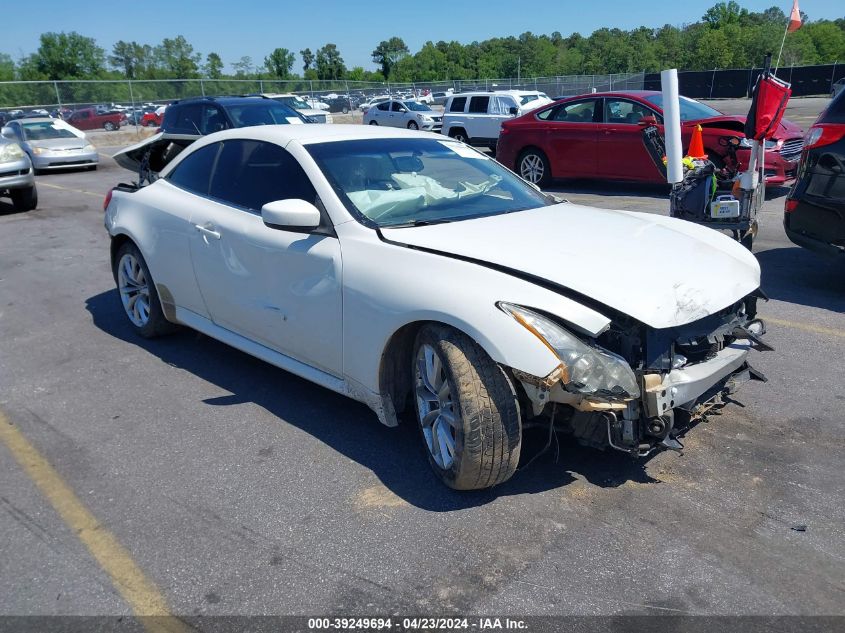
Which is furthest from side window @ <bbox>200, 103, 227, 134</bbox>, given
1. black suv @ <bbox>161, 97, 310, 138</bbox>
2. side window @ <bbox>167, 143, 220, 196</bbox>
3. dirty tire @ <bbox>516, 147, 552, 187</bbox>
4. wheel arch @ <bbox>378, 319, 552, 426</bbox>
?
wheel arch @ <bbox>378, 319, 552, 426</bbox>

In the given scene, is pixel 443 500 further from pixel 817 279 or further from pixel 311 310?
pixel 817 279

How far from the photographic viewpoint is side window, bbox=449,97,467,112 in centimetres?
2066

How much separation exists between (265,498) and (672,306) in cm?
200

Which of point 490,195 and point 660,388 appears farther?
point 490,195

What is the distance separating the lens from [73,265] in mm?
8453

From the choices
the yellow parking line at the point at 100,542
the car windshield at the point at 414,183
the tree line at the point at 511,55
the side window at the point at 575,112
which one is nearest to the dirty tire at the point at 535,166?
the side window at the point at 575,112

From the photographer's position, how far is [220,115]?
13398 mm

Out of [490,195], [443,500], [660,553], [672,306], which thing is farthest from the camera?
[490,195]

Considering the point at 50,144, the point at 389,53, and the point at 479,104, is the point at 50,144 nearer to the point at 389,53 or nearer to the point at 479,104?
the point at 479,104

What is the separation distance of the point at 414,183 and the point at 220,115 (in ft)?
33.7

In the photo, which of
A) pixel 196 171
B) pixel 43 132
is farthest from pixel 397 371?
pixel 43 132

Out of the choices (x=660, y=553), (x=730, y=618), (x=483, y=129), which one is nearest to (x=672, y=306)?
(x=660, y=553)

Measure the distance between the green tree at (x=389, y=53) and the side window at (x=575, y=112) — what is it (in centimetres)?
10801

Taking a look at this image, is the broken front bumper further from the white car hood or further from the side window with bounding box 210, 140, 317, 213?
→ the side window with bounding box 210, 140, 317, 213
